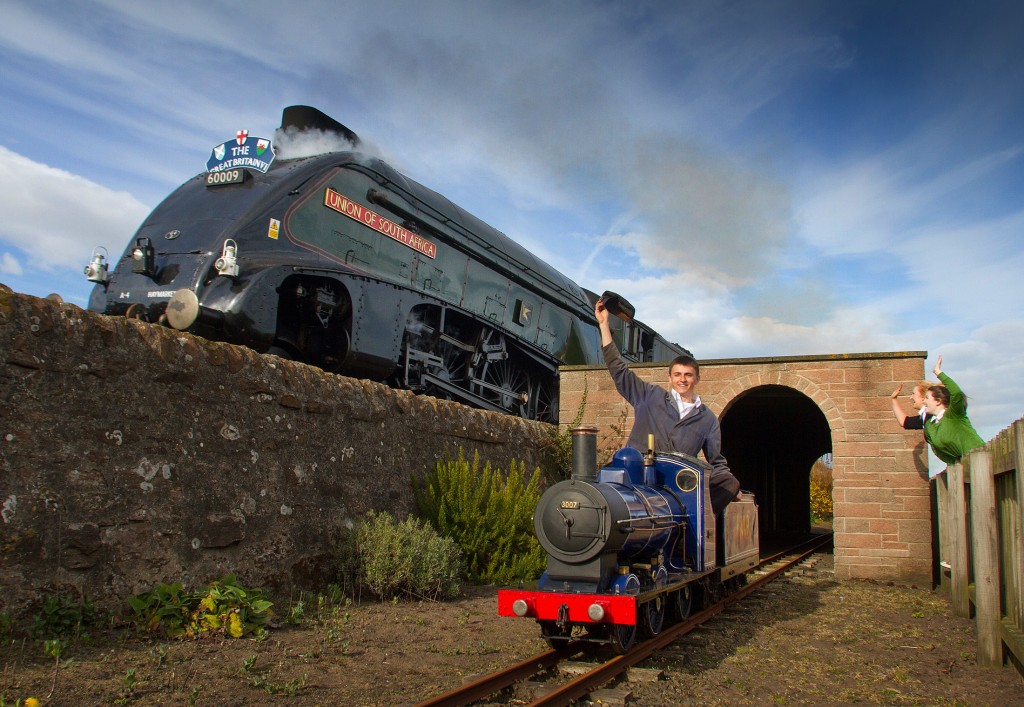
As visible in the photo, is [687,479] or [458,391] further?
[458,391]

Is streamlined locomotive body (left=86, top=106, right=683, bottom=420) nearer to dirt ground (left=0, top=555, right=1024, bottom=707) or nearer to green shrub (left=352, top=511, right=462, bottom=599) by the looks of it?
green shrub (left=352, top=511, right=462, bottom=599)

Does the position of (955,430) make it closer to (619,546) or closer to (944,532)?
(944,532)

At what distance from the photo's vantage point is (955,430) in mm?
7227

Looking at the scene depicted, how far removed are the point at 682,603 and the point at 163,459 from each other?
408cm

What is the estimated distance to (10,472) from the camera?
4.38 m

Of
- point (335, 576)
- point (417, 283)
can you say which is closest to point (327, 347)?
point (417, 283)

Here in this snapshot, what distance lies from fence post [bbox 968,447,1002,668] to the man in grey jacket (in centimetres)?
183

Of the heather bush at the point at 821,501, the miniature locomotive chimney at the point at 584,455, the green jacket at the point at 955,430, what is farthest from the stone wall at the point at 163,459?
the heather bush at the point at 821,501

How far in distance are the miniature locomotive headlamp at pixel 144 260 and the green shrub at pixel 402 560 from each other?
13.0ft

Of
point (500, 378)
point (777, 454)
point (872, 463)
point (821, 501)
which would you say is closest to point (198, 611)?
point (872, 463)

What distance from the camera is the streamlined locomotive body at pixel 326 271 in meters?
8.20

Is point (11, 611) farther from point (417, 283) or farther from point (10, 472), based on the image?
point (417, 283)

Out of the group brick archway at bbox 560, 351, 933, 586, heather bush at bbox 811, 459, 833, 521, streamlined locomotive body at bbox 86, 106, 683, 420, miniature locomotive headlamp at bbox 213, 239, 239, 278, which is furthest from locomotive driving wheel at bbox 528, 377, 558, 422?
heather bush at bbox 811, 459, 833, 521

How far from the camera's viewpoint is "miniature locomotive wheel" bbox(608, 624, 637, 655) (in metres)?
4.82
